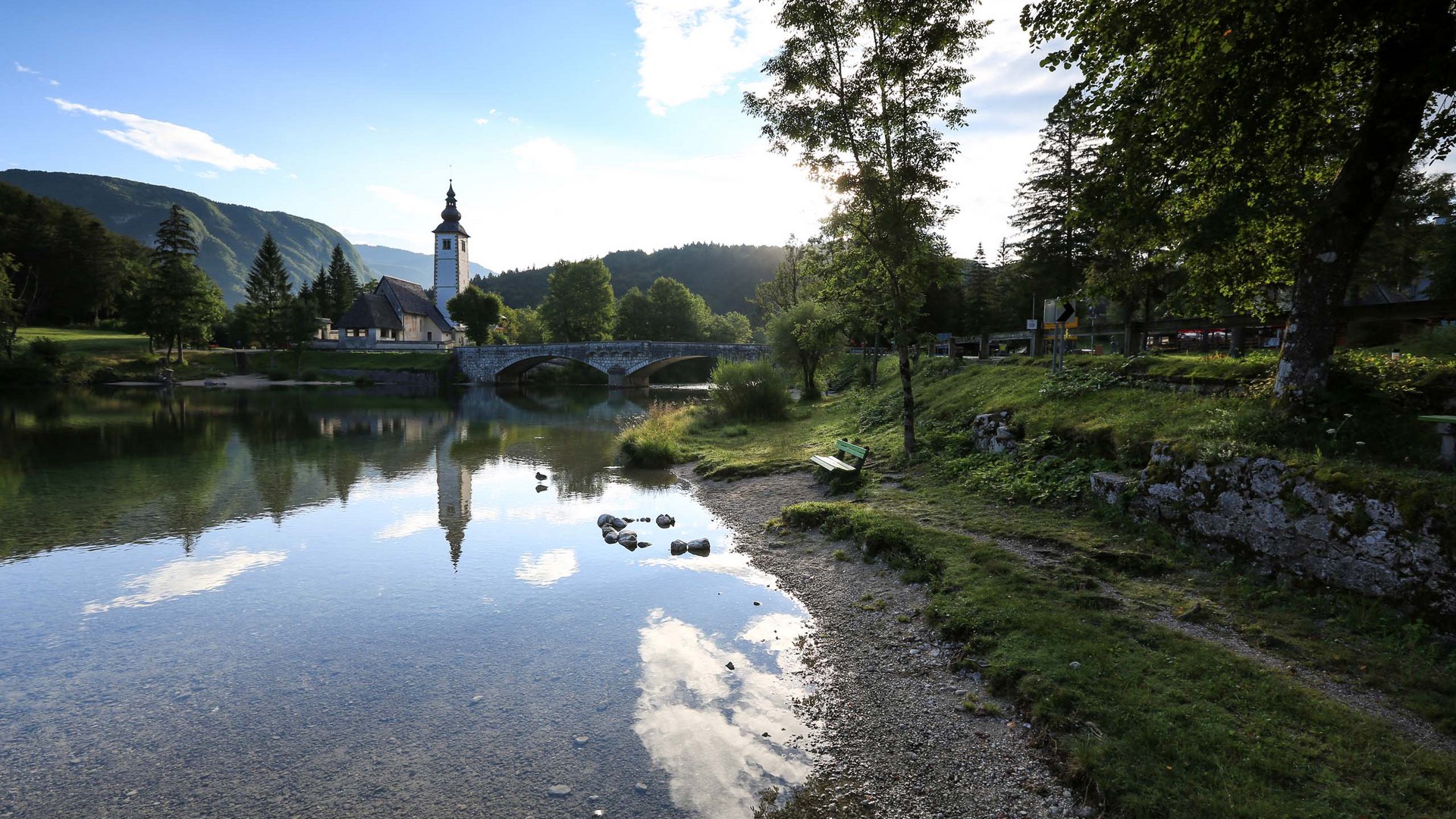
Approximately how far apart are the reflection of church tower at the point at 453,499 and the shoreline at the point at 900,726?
25.9ft

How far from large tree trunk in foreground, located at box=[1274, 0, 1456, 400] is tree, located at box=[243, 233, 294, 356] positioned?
3404 inches

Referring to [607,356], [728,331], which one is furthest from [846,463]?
[728,331]

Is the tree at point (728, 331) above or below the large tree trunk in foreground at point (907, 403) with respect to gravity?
above

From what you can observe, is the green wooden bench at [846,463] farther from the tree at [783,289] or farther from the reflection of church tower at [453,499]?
the tree at [783,289]

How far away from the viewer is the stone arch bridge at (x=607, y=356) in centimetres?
7044

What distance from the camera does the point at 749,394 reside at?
31.7 m

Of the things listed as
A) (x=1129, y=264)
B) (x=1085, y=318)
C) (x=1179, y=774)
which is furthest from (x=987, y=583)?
(x=1085, y=318)

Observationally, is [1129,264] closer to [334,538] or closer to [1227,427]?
[1227,427]

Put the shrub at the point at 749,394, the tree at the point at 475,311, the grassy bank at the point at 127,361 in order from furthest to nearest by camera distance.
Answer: the tree at the point at 475,311, the grassy bank at the point at 127,361, the shrub at the point at 749,394

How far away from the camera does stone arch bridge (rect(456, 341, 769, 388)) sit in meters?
70.4

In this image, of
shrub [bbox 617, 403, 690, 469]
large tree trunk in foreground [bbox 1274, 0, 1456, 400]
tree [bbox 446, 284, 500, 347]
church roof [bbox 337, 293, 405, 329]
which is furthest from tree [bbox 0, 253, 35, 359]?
large tree trunk in foreground [bbox 1274, 0, 1456, 400]

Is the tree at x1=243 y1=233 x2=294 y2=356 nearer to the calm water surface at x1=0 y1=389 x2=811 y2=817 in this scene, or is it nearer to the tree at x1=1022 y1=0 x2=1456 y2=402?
the calm water surface at x1=0 y1=389 x2=811 y2=817

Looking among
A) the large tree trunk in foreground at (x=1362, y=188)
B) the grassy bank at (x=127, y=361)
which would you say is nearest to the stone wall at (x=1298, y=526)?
the large tree trunk in foreground at (x=1362, y=188)

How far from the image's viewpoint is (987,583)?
8.74 metres
